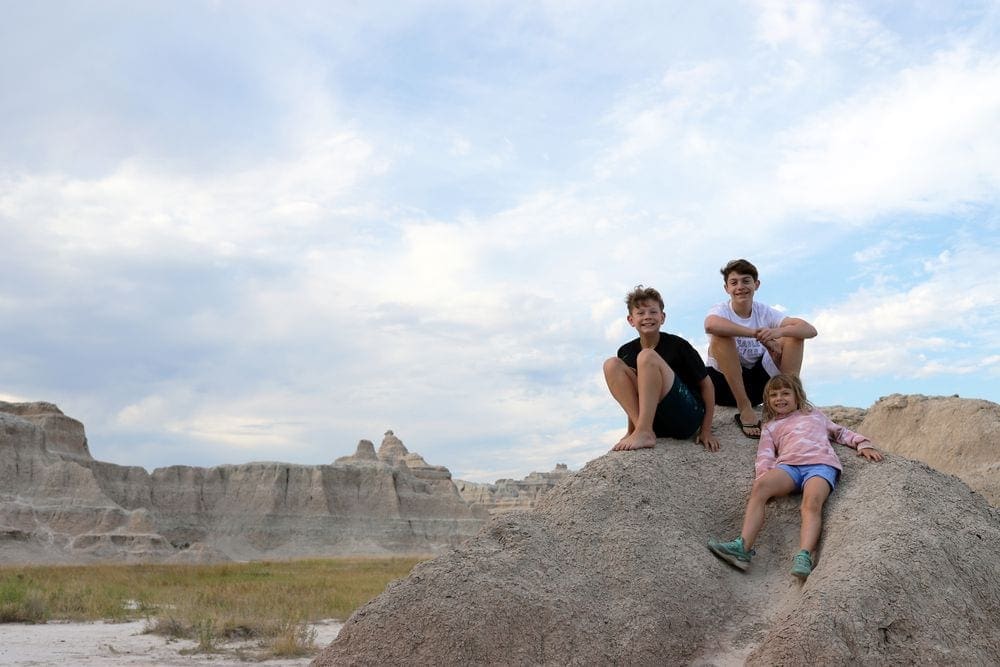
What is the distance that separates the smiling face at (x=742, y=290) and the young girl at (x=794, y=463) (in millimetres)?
698

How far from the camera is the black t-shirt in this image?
514 cm

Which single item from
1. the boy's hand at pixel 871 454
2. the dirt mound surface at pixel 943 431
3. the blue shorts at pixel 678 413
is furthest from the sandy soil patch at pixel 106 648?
the dirt mound surface at pixel 943 431

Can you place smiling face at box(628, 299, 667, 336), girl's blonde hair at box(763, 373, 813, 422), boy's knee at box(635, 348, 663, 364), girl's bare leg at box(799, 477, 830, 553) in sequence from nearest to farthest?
girl's bare leg at box(799, 477, 830, 553), boy's knee at box(635, 348, 663, 364), girl's blonde hair at box(763, 373, 813, 422), smiling face at box(628, 299, 667, 336)

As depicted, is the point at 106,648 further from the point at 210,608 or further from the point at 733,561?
the point at 733,561

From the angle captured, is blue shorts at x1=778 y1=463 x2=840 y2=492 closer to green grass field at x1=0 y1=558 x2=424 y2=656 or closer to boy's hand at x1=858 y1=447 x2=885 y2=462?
boy's hand at x1=858 y1=447 x2=885 y2=462

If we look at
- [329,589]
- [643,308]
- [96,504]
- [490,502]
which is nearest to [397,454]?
[490,502]

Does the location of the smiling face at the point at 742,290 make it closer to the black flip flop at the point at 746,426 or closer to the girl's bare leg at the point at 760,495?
the black flip flop at the point at 746,426

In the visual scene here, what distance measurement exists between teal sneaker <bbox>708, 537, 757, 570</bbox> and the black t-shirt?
101 centimetres

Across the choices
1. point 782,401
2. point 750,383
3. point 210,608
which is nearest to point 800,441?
point 782,401

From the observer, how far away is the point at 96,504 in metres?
39.5

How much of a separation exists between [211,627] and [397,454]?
251 ft

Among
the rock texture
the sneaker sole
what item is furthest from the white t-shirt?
the rock texture

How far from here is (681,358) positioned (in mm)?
5168

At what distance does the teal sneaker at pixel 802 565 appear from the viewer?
13.8 ft
